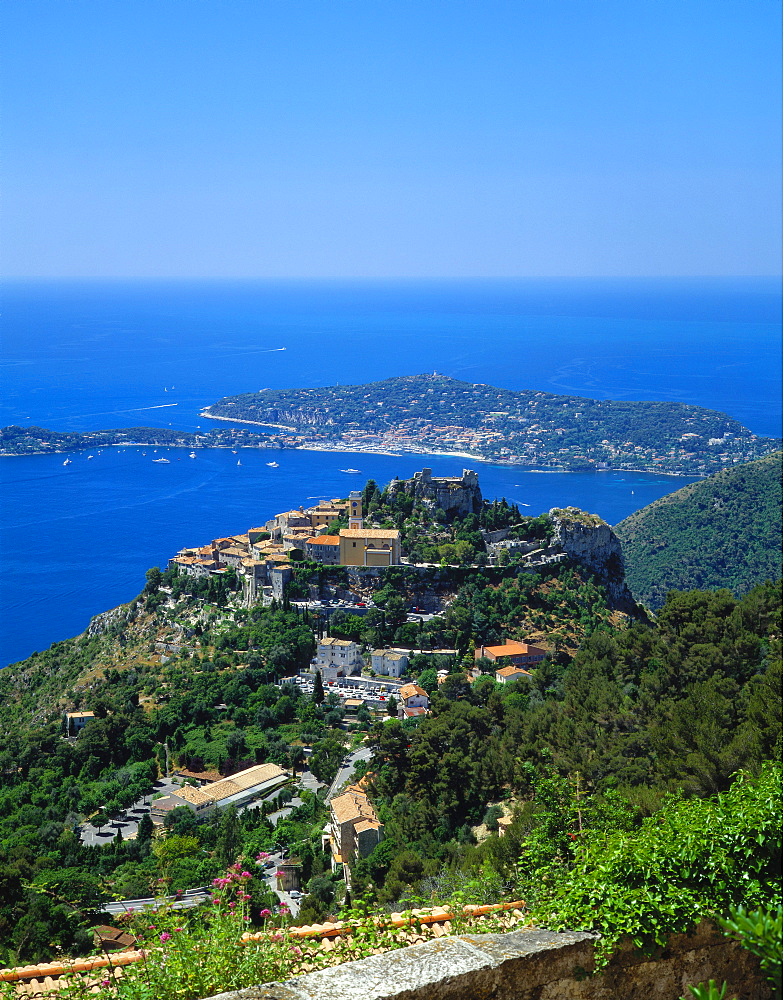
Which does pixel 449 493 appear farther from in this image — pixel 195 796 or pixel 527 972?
pixel 527 972

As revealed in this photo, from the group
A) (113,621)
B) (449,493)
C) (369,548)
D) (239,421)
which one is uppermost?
(449,493)

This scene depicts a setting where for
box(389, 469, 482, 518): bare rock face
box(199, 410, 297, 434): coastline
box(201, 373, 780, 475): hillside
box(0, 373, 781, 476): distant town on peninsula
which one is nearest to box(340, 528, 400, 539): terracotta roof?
box(389, 469, 482, 518): bare rock face

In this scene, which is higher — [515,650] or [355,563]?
[355,563]

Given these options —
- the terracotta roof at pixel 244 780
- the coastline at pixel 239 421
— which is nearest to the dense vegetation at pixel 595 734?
the terracotta roof at pixel 244 780

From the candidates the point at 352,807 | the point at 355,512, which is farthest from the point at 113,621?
the point at 352,807

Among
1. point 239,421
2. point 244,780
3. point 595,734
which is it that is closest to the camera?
point 595,734

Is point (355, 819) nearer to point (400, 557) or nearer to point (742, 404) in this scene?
point (400, 557)

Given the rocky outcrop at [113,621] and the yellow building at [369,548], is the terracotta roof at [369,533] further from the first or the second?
the rocky outcrop at [113,621]

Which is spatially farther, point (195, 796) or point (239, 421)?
point (239, 421)
